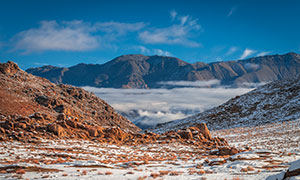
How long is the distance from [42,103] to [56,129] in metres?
38.4

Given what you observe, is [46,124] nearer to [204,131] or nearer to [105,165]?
[105,165]

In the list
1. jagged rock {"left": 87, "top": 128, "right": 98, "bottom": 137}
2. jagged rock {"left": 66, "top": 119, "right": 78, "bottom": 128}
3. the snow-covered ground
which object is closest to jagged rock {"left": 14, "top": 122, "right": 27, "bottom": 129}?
the snow-covered ground

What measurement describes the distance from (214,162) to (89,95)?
86.6 m

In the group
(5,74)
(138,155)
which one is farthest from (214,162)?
(5,74)

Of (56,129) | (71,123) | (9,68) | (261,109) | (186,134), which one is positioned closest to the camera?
(56,129)

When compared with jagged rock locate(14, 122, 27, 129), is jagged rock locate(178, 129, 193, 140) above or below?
below

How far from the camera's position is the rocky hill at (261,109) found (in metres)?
76.7

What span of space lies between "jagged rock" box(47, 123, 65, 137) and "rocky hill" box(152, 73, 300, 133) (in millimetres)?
61820

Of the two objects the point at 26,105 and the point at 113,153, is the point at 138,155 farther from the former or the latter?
the point at 26,105

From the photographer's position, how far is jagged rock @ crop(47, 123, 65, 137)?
29.1m

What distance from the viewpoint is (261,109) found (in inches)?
3393

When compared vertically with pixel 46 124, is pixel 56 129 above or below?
below

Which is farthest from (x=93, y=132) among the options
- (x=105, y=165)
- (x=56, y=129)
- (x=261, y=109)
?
(x=261, y=109)

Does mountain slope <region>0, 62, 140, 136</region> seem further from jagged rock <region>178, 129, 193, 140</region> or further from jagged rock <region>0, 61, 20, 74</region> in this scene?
jagged rock <region>178, 129, 193, 140</region>
